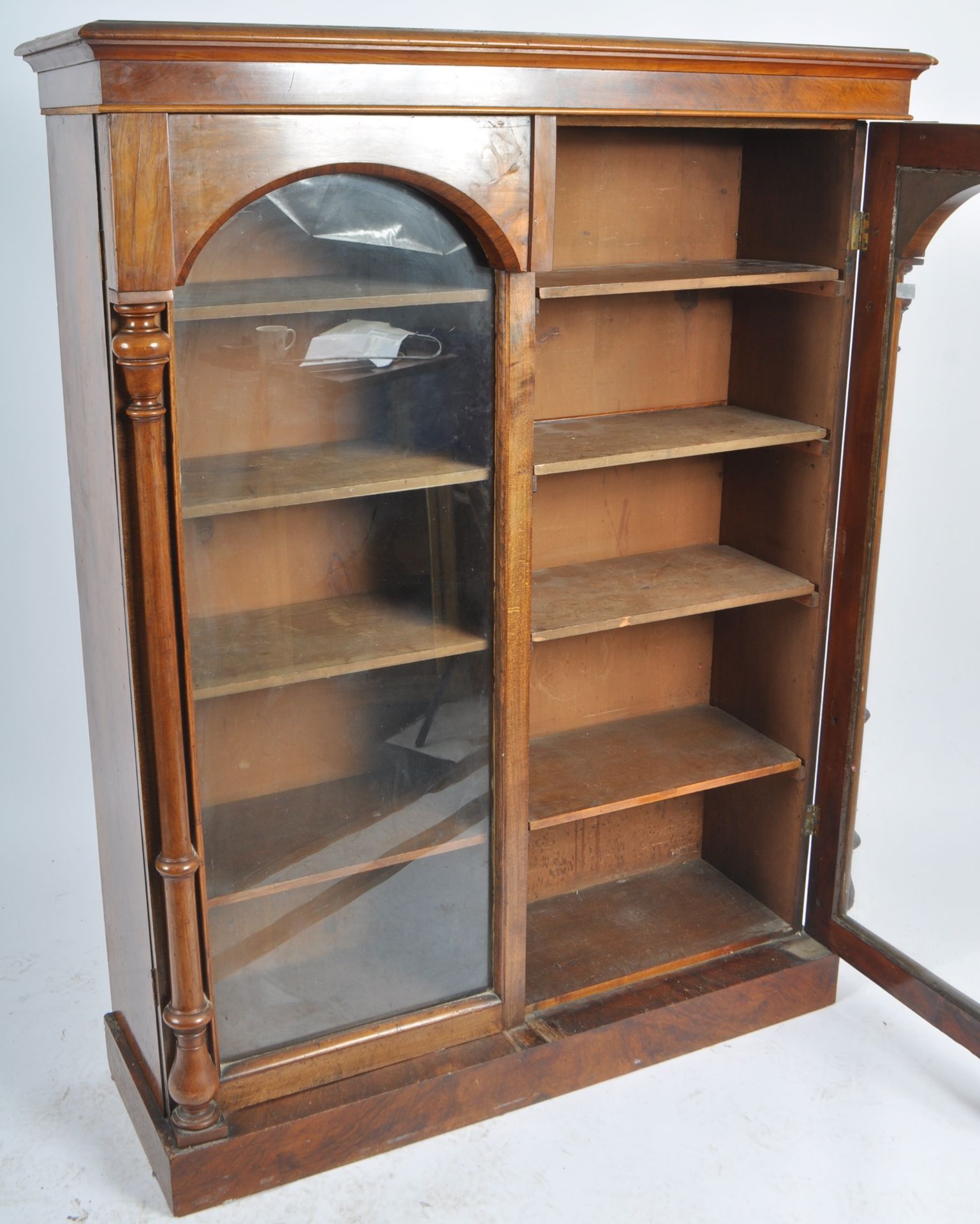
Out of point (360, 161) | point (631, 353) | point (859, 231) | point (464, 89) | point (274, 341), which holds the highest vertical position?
point (464, 89)

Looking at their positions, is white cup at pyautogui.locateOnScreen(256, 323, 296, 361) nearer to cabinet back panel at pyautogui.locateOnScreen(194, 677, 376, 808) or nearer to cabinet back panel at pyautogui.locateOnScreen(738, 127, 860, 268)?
cabinet back panel at pyautogui.locateOnScreen(194, 677, 376, 808)

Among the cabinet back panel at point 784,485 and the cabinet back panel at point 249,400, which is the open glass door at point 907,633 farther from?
the cabinet back panel at point 249,400

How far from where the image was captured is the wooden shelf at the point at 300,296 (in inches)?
81.4

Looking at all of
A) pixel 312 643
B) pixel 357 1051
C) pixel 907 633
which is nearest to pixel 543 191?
pixel 312 643

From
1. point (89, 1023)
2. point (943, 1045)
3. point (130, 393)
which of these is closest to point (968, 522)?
point (943, 1045)

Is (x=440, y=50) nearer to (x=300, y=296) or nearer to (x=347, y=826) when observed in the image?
(x=300, y=296)

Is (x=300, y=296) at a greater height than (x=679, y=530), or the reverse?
(x=300, y=296)

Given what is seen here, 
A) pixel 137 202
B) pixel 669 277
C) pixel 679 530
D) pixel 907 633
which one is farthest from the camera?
pixel 907 633

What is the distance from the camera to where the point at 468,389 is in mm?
2346

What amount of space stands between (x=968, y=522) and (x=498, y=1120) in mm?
1528

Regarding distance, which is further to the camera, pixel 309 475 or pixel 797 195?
pixel 797 195

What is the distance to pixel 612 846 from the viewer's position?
10.7 ft

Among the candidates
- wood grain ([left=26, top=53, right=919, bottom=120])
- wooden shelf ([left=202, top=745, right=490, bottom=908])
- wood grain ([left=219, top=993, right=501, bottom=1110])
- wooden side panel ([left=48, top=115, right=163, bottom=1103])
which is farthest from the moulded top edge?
wood grain ([left=219, top=993, right=501, bottom=1110])

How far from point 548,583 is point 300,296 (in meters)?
0.93
